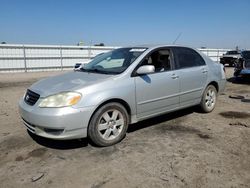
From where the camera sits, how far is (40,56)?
19.3 m

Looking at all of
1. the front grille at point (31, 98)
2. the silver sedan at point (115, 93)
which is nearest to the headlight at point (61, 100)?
the silver sedan at point (115, 93)

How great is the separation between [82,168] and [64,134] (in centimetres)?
62

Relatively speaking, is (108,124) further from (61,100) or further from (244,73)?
(244,73)

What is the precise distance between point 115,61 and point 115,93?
1125 millimetres

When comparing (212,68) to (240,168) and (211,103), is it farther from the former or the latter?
(240,168)

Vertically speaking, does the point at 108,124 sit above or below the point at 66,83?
below

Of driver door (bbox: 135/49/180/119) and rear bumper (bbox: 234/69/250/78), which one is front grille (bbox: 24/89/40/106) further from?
rear bumper (bbox: 234/69/250/78)

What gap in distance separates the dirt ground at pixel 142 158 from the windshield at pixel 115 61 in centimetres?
124

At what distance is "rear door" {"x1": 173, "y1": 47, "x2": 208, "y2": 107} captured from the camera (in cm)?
516

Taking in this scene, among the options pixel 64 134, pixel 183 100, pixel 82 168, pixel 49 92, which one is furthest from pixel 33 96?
pixel 183 100

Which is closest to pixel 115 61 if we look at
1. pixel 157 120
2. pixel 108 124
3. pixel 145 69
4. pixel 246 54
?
pixel 145 69

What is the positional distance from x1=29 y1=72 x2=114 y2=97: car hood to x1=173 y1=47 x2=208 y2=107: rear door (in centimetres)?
177

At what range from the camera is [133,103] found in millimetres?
4293

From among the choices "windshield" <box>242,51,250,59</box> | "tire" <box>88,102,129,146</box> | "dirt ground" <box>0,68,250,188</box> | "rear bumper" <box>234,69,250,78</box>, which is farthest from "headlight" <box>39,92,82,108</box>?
"windshield" <box>242,51,250,59</box>
